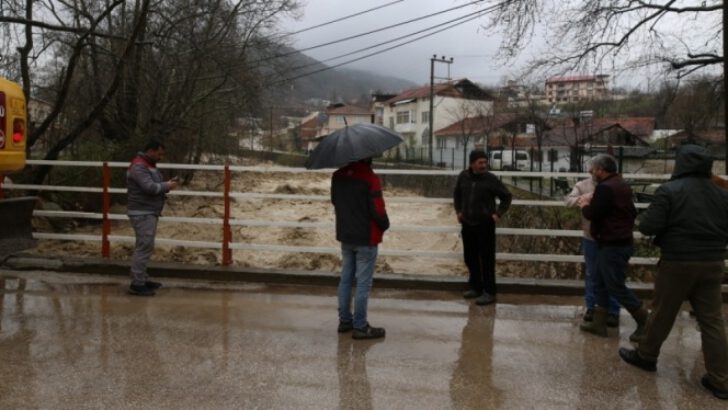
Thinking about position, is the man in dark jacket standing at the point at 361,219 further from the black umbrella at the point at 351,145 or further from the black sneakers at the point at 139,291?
the black sneakers at the point at 139,291

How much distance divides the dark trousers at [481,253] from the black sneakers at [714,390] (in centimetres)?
232

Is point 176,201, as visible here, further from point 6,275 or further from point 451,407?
point 451,407

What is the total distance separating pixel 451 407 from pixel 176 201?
62.5 ft

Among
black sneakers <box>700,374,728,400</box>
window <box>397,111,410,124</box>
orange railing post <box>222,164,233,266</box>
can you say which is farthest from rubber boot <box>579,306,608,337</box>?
window <box>397,111,410,124</box>

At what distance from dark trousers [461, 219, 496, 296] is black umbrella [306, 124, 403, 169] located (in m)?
1.51

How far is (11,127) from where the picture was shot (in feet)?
16.2

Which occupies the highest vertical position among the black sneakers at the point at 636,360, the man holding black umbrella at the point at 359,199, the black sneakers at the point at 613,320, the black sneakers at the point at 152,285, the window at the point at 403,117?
the window at the point at 403,117

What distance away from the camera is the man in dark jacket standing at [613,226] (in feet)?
15.6

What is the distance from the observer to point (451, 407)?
375 centimetres

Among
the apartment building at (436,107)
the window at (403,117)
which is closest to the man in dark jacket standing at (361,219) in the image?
the apartment building at (436,107)

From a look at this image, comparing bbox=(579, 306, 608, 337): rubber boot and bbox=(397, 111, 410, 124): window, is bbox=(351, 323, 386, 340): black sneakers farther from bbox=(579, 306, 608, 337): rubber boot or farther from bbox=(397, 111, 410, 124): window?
bbox=(397, 111, 410, 124): window

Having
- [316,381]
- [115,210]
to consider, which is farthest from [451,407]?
[115,210]

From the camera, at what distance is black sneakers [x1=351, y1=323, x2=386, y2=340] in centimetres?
500

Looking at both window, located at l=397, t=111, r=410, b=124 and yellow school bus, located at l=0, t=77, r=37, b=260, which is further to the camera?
window, located at l=397, t=111, r=410, b=124
